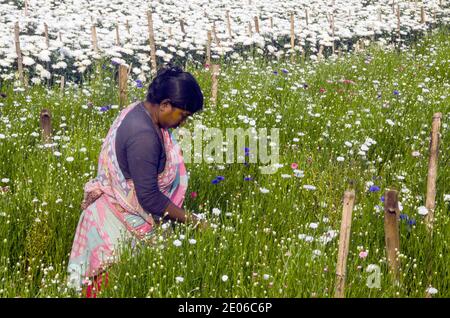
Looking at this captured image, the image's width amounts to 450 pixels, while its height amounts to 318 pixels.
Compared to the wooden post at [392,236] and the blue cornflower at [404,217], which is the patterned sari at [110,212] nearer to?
the wooden post at [392,236]

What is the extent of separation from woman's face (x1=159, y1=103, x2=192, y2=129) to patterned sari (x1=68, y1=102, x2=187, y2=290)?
0.54 feet

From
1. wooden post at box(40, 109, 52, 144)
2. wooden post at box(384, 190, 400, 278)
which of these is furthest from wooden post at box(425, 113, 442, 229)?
wooden post at box(40, 109, 52, 144)

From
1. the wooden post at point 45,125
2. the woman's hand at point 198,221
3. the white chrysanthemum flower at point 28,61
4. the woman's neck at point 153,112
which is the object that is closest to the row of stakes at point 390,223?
the woman's hand at point 198,221

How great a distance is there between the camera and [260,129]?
6.36 metres

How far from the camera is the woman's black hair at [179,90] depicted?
3500 millimetres

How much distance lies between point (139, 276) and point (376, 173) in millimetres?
2855

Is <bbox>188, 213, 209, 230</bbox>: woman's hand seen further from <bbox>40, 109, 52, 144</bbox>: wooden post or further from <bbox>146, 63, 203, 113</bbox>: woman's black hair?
<bbox>40, 109, 52, 144</bbox>: wooden post

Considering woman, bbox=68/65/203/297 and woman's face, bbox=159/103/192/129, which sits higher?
woman's face, bbox=159/103/192/129

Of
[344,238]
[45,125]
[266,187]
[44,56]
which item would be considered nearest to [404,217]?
[266,187]

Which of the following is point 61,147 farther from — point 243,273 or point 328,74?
point 328,74

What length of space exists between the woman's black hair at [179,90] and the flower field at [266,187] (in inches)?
32.7

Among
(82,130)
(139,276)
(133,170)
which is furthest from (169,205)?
(82,130)

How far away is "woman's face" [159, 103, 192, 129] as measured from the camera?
3.57m

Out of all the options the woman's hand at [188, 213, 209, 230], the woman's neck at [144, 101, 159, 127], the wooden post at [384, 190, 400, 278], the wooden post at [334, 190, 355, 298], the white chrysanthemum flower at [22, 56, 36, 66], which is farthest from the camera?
the white chrysanthemum flower at [22, 56, 36, 66]
